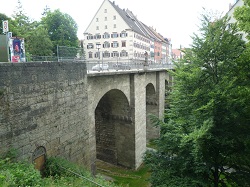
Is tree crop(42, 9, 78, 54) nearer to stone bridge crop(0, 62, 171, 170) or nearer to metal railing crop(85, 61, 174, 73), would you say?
metal railing crop(85, 61, 174, 73)

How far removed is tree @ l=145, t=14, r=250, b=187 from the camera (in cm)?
885

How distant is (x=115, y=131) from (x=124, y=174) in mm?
3677

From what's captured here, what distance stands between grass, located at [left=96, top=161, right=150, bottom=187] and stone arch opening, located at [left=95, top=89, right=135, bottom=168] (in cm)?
61

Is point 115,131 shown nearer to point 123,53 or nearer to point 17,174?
point 17,174

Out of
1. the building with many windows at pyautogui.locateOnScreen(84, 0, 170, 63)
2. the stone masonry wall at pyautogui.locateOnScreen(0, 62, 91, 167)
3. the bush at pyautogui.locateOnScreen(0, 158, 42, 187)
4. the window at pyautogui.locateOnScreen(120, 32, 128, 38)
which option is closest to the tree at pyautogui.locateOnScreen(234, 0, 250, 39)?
the stone masonry wall at pyautogui.locateOnScreen(0, 62, 91, 167)

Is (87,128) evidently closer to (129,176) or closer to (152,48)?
(129,176)

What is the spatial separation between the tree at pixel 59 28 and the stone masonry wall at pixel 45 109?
26810 millimetres

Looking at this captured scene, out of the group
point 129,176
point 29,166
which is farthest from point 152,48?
point 29,166

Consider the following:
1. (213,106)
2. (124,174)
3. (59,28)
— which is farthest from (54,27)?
(213,106)

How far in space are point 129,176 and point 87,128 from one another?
8369 mm

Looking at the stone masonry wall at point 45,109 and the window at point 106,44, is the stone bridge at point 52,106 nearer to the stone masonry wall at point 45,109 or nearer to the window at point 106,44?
the stone masonry wall at point 45,109

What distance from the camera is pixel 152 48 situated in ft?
210

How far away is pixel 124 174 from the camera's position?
60.3 ft

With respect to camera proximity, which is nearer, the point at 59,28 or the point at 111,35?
the point at 59,28
